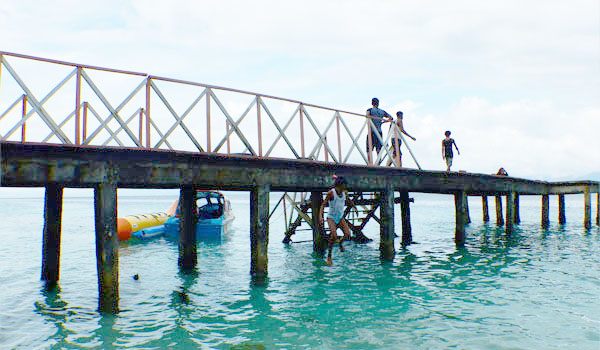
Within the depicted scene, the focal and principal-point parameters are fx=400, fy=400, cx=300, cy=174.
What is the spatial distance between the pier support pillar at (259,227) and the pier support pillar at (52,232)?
15.8 ft

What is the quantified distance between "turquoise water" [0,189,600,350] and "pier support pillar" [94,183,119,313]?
0.38 m

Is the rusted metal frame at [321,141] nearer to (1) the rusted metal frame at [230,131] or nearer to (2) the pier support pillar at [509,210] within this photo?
(1) the rusted metal frame at [230,131]

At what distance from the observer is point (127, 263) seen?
1499 centimetres

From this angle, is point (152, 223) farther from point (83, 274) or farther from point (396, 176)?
point (396, 176)

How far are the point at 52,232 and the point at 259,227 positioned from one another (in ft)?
17.6

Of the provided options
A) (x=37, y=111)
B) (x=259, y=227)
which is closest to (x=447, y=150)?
(x=259, y=227)

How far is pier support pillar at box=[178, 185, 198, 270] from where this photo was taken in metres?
12.4

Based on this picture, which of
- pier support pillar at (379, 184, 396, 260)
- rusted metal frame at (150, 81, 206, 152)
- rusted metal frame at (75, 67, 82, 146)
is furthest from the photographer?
pier support pillar at (379, 184, 396, 260)

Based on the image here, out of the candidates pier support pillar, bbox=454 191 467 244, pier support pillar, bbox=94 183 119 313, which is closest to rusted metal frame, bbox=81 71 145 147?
pier support pillar, bbox=94 183 119 313

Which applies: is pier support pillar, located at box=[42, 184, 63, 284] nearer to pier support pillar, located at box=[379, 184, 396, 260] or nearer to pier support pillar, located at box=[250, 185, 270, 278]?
pier support pillar, located at box=[250, 185, 270, 278]

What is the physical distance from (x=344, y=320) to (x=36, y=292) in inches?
318

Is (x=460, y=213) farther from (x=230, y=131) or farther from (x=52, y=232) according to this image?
(x=52, y=232)

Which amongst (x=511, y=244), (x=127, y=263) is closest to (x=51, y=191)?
(x=127, y=263)

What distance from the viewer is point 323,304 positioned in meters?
8.88
